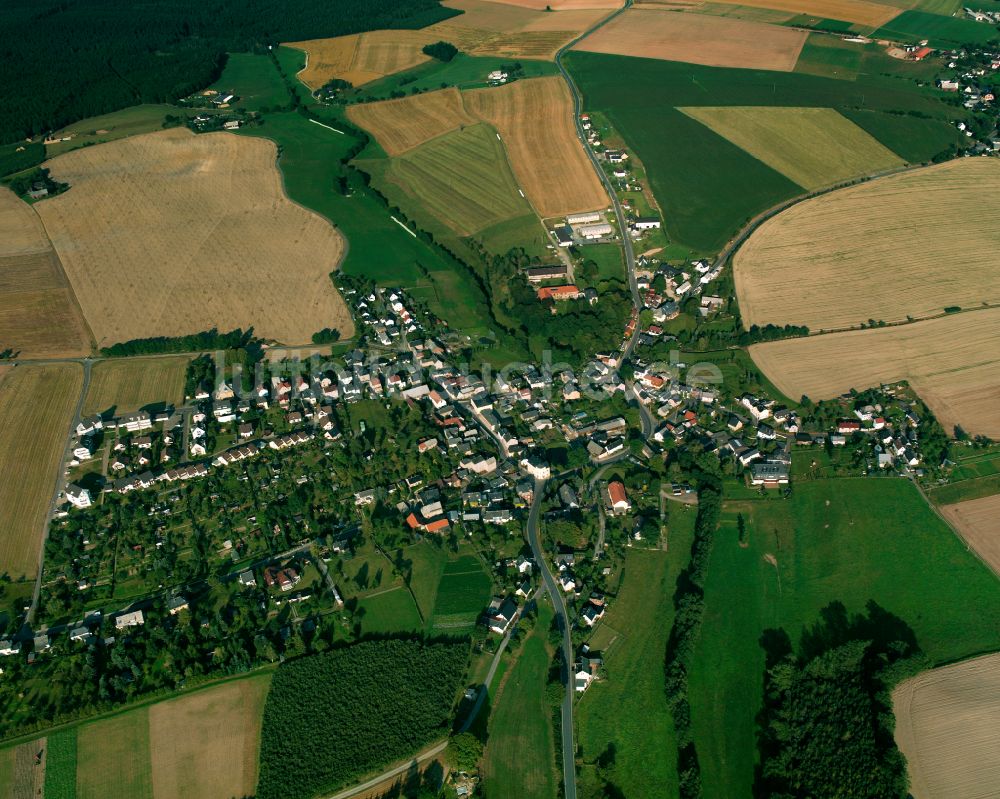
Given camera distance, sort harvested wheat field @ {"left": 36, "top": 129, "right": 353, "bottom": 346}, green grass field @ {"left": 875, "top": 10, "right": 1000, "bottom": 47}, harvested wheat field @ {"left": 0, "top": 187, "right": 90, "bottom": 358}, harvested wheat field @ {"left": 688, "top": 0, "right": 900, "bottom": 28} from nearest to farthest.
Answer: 1. harvested wheat field @ {"left": 0, "top": 187, "right": 90, "bottom": 358}
2. harvested wheat field @ {"left": 36, "top": 129, "right": 353, "bottom": 346}
3. green grass field @ {"left": 875, "top": 10, "right": 1000, "bottom": 47}
4. harvested wheat field @ {"left": 688, "top": 0, "right": 900, "bottom": 28}

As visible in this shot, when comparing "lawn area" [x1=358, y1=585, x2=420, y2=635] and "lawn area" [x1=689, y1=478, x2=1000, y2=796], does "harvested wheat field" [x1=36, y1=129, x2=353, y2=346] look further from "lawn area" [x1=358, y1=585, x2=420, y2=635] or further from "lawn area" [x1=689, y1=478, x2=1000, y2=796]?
"lawn area" [x1=689, y1=478, x2=1000, y2=796]

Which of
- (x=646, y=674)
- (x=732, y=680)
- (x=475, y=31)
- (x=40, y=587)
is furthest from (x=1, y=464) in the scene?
(x=475, y=31)

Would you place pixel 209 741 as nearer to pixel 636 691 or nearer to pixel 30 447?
pixel 636 691

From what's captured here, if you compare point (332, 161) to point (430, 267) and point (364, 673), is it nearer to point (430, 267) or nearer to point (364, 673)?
point (430, 267)

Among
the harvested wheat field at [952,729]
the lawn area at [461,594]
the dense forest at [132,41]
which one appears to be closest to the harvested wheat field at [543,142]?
the dense forest at [132,41]

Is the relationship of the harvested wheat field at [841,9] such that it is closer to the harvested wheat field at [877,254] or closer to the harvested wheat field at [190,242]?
the harvested wheat field at [877,254]

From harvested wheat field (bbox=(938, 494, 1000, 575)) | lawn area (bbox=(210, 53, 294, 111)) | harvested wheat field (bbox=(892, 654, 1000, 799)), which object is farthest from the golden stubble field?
harvested wheat field (bbox=(892, 654, 1000, 799))

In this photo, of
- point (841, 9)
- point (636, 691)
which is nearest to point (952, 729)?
point (636, 691)
